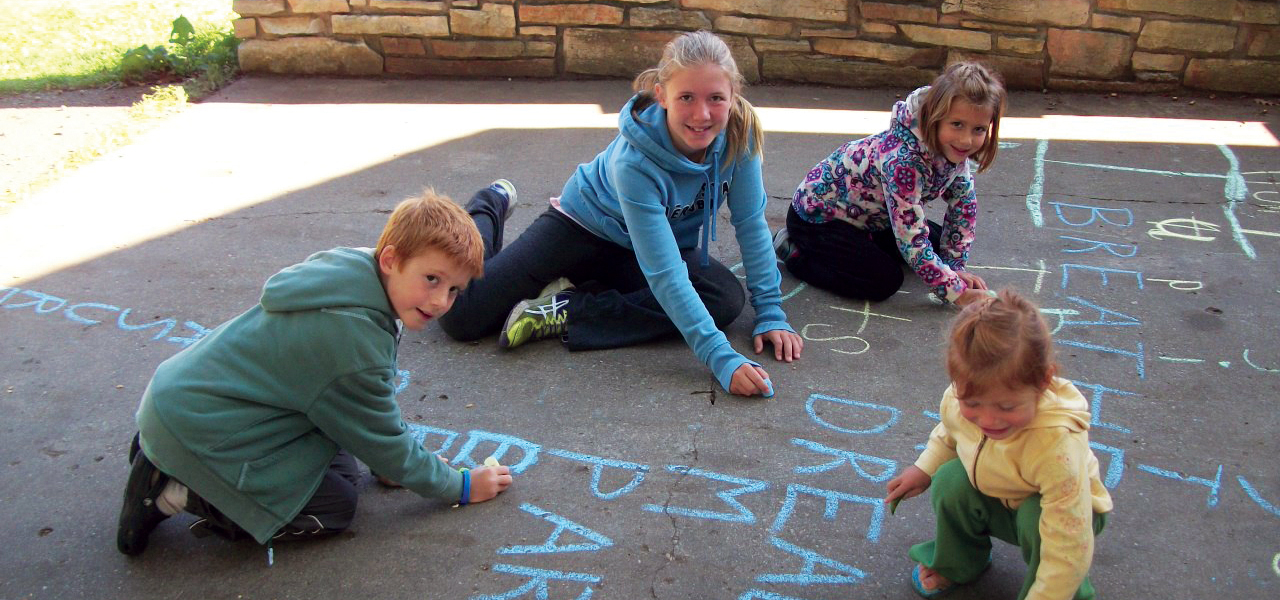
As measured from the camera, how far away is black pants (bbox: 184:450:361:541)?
2068 mm

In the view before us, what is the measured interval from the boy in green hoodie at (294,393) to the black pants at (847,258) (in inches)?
61.3

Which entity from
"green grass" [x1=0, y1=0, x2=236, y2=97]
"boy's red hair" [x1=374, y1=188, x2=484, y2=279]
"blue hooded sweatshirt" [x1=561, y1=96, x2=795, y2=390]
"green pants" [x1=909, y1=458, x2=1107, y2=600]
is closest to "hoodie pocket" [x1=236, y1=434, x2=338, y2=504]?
"boy's red hair" [x1=374, y1=188, x2=484, y2=279]

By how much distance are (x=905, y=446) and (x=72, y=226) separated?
130 inches

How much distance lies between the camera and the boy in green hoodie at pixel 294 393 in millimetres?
1979

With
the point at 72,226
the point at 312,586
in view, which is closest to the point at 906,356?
the point at 312,586

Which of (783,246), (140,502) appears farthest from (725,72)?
(140,502)

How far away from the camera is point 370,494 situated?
2.34m

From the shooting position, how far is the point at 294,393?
2004mm

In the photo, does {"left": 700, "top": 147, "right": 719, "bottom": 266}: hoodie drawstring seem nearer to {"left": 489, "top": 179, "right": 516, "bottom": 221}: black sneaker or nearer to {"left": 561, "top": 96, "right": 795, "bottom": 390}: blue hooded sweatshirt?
{"left": 561, "top": 96, "right": 795, "bottom": 390}: blue hooded sweatshirt

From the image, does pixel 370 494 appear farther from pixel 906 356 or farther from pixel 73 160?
pixel 73 160

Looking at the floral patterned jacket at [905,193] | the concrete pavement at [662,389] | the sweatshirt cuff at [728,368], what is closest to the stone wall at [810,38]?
the concrete pavement at [662,389]

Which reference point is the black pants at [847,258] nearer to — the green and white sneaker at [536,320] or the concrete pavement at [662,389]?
the concrete pavement at [662,389]

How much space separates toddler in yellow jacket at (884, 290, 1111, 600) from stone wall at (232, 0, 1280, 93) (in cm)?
393

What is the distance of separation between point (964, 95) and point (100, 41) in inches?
235
